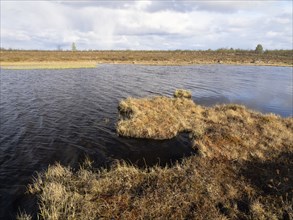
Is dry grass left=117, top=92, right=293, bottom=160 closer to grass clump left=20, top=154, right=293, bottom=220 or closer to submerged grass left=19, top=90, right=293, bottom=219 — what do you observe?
submerged grass left=19, top=90, right=293, bottom=219

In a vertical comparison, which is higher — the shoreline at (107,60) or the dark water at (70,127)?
the shoreline at (107,60)

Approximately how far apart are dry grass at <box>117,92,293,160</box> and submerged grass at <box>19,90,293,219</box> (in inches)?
2.9

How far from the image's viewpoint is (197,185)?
10.3 metres

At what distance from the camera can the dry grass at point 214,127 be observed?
14.0 m

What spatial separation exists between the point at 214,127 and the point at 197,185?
766cm

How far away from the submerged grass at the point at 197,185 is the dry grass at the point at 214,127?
0.07m

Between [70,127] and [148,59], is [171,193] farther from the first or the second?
[148,59]

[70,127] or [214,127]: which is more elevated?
[214,127]

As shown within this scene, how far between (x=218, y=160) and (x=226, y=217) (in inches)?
170

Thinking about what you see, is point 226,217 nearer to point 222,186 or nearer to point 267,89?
point 222,186

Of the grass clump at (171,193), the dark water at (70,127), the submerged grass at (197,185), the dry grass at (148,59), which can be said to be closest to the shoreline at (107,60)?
the dry grass at (148,59)

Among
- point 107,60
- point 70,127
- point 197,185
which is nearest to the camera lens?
point 197,185

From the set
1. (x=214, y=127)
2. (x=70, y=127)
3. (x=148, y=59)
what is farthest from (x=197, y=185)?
(x=148, y=59)

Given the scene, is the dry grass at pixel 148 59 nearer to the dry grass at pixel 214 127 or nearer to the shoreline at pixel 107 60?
the shoreline at pixel 107 60
